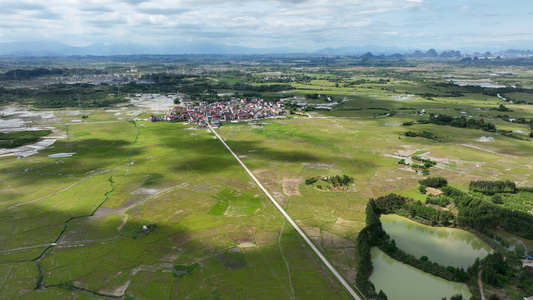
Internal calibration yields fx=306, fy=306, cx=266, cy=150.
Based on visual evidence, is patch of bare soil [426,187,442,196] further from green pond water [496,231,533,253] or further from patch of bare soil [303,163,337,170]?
patch of bare soil [303,163,337,170]

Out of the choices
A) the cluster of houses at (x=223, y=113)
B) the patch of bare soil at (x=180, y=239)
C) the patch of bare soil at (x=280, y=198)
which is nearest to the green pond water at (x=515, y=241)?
the patch of bare soil at (x=280, y=198)

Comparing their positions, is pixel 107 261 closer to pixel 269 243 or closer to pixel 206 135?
pixel 269 243

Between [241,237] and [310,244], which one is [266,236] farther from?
[310,244]

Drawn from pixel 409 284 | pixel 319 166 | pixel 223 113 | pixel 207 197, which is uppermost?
pixel 223 113

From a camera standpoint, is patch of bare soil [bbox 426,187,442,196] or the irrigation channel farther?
patch of bare soil [bbox 426,187,442,196]

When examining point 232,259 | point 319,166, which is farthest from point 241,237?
point 319,166

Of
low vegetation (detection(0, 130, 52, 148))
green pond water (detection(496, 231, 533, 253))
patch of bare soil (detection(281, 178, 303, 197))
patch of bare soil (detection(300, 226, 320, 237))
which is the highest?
low vegetation (detection(0, 130, 52, 148))

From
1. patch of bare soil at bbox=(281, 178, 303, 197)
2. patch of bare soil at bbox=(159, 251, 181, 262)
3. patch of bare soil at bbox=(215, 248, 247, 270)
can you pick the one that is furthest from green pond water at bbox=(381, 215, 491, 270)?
patch of bare soil at bbox=(159, 251, 181, 262)

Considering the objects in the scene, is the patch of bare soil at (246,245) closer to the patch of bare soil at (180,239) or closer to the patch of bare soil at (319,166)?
the patch of bare soil at (180,239)
